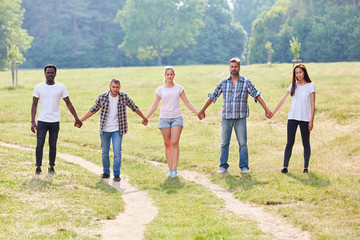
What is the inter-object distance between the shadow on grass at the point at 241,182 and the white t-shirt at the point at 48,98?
3658mm

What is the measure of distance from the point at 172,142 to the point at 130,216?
298 cm

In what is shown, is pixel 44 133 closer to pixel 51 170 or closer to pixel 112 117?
pixel 51 170

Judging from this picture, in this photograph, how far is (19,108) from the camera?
2645 centimetres

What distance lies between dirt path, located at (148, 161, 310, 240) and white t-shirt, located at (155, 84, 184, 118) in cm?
156

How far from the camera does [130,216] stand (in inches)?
318

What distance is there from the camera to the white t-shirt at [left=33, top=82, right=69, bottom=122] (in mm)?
10156

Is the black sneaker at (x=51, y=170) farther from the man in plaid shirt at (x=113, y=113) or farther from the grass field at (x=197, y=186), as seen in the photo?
the man in plaid shirt at (x=113, y=113)

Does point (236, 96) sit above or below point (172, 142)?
above

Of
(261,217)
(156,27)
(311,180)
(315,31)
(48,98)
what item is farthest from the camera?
(156,27)

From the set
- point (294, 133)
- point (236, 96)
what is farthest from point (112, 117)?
point (294, 133)

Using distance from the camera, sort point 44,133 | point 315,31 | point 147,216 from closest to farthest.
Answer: point 147,216 → point 44,133 → point 315,31

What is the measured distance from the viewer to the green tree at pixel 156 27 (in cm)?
7938

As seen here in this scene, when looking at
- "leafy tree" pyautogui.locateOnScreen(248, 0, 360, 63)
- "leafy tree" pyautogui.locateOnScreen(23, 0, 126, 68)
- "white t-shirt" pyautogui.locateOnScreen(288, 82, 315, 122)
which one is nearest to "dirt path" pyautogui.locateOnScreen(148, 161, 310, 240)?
"white t-shirt" pyautogui.locateOnScreen(288, 82, 315, 122)

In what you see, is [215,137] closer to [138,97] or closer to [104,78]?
[138,97]
